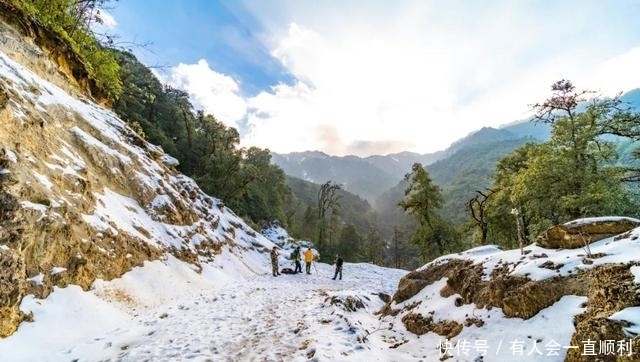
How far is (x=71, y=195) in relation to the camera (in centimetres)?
1354

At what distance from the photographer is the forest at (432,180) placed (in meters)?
19.8

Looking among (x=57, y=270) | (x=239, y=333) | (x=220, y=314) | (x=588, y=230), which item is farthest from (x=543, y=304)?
(x=57, y=270)

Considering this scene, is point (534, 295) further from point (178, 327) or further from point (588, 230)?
point (178, 327)

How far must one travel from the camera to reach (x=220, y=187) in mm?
46531

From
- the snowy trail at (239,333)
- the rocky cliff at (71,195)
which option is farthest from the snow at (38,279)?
the snowy trail at (239,333)

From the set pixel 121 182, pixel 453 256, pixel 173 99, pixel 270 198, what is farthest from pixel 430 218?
pixel 173 99

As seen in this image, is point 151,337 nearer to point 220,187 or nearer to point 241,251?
point 241,251

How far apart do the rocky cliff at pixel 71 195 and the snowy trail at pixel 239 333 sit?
2673mm

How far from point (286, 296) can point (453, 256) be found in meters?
7.11

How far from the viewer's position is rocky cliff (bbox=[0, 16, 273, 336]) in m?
9.97

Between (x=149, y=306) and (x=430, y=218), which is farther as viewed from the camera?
(x=430, y=218)

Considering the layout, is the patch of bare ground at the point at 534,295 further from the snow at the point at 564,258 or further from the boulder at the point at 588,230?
the boulder at the point at 588,230

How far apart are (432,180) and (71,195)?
106 ft

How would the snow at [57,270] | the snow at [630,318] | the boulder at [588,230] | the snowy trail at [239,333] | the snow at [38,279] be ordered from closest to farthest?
the snow at [630,318] < the snowy trail at [239,333] < the snow at [38,279] < the boulder at [588,230] < the snow at [57,270]
